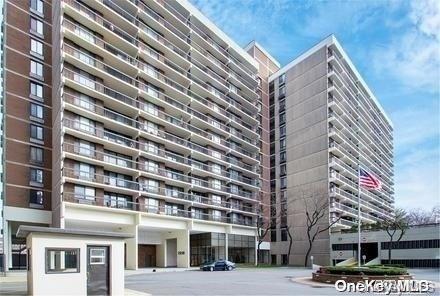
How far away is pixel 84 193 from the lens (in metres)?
48.7

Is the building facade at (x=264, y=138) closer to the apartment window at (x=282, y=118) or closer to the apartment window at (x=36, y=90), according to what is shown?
the apartment window at (x=282, y=118)

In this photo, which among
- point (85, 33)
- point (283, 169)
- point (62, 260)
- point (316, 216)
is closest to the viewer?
point (62, 260)

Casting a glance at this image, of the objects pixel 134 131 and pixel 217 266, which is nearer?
pixel 217 266

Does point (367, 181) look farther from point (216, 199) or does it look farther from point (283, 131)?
point (283, 131)

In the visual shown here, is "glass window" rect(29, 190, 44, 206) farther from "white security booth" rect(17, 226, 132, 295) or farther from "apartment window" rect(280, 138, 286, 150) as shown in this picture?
"apartment window" rect(280, 138, 286, 150)

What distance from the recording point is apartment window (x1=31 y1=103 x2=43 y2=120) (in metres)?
50.8

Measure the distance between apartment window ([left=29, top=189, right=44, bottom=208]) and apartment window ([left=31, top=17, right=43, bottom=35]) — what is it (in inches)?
700

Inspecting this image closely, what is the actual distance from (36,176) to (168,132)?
19.1 meters

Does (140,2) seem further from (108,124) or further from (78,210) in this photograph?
(78,210)

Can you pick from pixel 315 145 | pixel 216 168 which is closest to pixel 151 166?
pixel 216 168

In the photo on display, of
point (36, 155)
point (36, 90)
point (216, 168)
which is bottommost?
point (216, 168)

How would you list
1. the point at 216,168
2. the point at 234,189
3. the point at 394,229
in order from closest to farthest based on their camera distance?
the point at 394,229, the point at 216,168, the point at 234,189

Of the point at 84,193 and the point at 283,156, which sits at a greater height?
the point at 283,156

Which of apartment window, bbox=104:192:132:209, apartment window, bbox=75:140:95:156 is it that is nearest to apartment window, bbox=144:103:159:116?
apartment window, bbox=75:140:95:156
